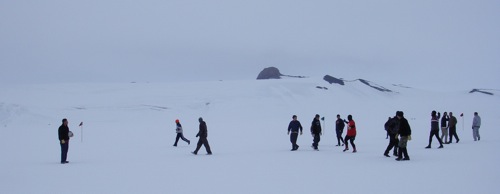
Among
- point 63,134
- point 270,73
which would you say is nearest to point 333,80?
point 270,73

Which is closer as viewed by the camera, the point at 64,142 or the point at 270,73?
the point at 64,142

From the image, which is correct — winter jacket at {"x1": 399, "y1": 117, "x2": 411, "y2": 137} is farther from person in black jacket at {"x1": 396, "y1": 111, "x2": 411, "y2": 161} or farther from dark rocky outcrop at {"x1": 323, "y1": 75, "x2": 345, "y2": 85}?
dark rocky outcrop at {"x1": 323, "y1": 75, "x2": 345, "y2": 85}

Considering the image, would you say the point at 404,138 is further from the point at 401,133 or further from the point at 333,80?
the point at 333,80

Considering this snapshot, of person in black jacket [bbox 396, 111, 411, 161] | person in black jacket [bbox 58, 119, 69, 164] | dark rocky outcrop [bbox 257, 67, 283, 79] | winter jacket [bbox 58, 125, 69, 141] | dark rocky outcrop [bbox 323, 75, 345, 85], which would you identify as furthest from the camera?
dark rocky outcrop [bbox 257, 67, 283, 79]

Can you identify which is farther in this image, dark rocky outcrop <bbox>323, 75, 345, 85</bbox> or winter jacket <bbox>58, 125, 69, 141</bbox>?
dark rocky outcrop <bbox>323, 75, 345, 85</bbox>

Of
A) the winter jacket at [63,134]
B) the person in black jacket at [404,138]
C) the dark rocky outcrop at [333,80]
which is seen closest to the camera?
the person in black jacket at [404,138]

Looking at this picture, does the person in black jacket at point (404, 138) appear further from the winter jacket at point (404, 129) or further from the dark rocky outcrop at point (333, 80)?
the dark rocky outcrop at point (333, 80)

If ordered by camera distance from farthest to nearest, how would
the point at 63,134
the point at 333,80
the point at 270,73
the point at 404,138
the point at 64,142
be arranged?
the point at 270,73 < the point at 333,80 < the point at 63,134 < the point at 64,142 < the point at 404,138

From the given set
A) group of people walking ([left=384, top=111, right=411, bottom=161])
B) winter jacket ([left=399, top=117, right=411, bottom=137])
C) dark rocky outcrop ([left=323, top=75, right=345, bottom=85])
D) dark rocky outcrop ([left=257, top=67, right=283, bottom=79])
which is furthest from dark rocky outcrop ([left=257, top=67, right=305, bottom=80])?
winter jacket ([left=399, top=117, right=411, bottom=137])

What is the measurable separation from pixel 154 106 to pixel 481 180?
40.3 meters

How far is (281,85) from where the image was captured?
58.2 metres

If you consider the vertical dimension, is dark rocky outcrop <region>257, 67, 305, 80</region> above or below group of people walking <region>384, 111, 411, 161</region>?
above

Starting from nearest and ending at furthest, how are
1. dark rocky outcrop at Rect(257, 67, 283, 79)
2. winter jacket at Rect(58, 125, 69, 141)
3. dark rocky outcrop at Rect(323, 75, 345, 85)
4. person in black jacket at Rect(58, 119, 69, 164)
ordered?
person in black jacket at Rect(58, 119, 69, 164), winter jacket at Rect(58, 125, 69, 141), dark rocky outcrop at Rect(323, 75, 345, 85), dark rocky outcrop at Rect(257, 67, 283, 79)

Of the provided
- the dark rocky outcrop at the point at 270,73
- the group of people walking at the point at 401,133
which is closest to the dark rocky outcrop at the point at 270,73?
the dark rocky outcrop at the point at 270,73
